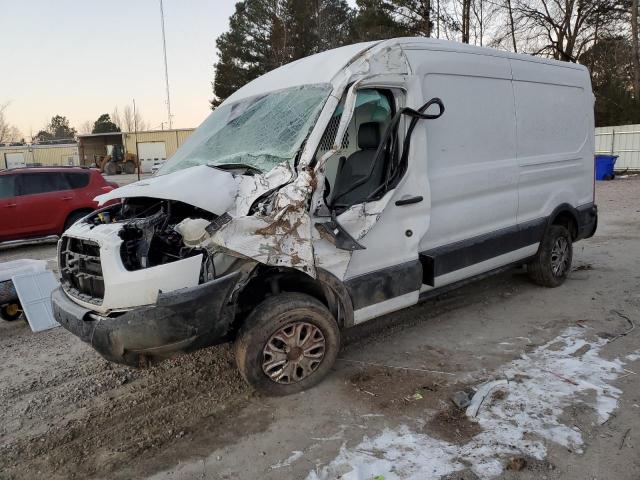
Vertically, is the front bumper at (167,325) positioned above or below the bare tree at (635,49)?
below

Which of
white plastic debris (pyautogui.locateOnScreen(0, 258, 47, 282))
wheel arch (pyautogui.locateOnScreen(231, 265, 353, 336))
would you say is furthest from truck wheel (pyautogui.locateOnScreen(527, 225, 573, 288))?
white plastic debris (pyautogui.locateOnScreen(0, 258, 47, 282))

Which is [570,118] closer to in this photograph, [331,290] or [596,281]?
[596,281]

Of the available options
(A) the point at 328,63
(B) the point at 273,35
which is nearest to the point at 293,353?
(A) the point at 328,63

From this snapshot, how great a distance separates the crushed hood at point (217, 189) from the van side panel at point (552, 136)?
9.64ft

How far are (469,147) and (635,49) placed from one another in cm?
2699

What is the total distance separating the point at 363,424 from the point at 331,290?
960mm

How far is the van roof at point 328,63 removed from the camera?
12.6 feet

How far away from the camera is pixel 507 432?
10.1 feet

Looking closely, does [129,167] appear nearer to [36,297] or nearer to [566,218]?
[36,297]

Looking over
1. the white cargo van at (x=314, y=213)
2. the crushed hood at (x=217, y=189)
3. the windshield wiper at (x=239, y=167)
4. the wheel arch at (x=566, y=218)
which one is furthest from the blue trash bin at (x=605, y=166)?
the crushed hood at (x=217, y=189)

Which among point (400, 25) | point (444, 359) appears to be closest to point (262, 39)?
point (400, 25)

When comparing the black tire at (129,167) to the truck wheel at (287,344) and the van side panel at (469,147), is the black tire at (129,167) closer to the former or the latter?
the van side panel at (469,147)

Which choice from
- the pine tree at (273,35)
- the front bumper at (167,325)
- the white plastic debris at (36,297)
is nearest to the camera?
the front bumper at (167,325)

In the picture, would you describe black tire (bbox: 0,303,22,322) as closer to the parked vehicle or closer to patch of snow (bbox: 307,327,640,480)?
the parked vehicle
